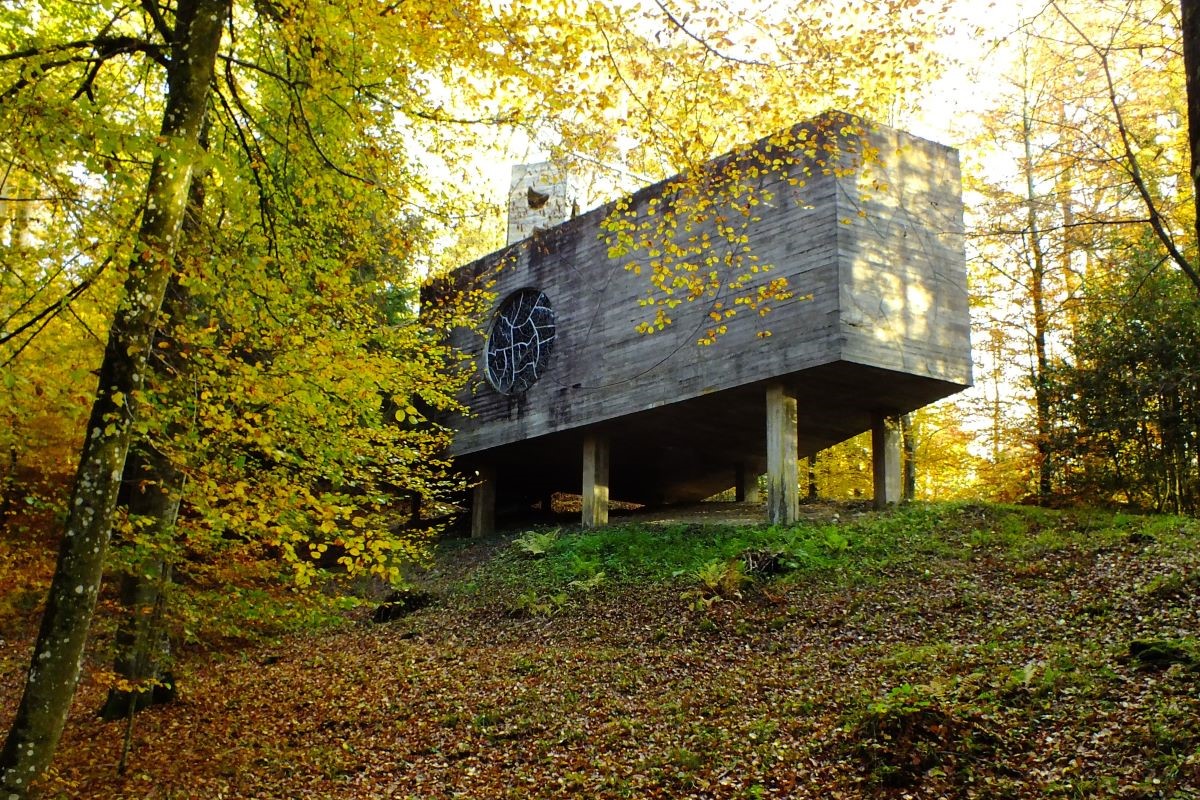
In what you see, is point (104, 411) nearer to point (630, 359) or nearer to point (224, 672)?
point (224, 672)

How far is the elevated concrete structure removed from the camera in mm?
16609

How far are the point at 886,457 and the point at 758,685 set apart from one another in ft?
35.7

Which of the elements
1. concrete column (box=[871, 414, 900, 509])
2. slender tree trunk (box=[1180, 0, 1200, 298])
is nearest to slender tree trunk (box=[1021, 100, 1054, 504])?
concrete column (box=[871, 414, 900, 509])

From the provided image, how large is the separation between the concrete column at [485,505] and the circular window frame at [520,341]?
3.08 meters

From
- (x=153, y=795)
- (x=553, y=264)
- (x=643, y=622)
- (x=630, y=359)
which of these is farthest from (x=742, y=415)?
(x=153, y=795)

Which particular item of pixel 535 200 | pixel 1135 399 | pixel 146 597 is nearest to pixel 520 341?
pixel 535 200

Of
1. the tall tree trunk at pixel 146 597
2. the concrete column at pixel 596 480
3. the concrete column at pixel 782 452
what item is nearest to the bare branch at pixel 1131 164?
the concrete column at pixel 782 452

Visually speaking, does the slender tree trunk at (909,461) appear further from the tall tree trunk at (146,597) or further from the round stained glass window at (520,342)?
the tall tree trunk at (146,597)

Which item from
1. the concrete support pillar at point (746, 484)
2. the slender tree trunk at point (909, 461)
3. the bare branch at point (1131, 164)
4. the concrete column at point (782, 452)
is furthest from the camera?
the concrete support pillar at point (746, 484)

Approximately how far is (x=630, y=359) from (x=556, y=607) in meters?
6.33

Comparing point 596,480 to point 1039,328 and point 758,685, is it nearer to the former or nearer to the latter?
point 1039,328

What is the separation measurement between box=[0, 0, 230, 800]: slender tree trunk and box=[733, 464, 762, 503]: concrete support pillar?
66.8 ft

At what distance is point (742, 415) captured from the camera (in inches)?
794

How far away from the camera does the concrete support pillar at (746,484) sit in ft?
82.9
